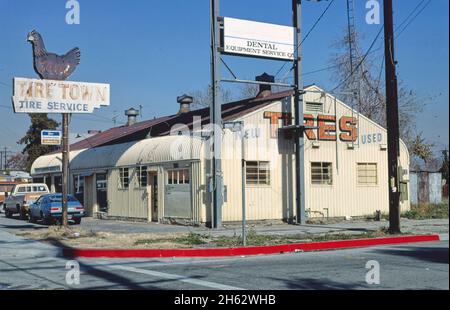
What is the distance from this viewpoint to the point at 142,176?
2662 cm

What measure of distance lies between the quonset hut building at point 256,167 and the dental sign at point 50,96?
4.86 m

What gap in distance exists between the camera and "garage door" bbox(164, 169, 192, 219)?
926 inches

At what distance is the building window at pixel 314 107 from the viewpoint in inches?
1018

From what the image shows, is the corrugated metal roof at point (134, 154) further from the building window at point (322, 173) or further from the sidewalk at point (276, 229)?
the building window at point (322, 173)

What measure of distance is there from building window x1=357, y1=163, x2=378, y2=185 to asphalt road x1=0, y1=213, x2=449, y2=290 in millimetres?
11931

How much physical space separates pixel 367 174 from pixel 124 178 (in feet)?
38.6

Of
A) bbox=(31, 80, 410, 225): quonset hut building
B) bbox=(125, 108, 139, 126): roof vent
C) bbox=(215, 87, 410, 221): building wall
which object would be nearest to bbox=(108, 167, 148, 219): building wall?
bbox=(31, 80, 410, 225): quonset hut building

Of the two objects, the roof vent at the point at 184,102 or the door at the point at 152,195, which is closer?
the door at the point at 152,195

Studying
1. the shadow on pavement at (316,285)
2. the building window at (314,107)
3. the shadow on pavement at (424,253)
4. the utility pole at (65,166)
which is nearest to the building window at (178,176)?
the utility pole at (65,166)

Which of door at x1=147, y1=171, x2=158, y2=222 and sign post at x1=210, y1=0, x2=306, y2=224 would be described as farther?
door at x1=147, y1=171, x2=158, y2=222

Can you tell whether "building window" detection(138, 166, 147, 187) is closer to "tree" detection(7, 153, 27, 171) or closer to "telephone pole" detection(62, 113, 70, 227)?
"telephone pole" detection(62, 113, 70, 227)

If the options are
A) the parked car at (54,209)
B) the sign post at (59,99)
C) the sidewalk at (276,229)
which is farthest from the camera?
the parked car at (54,209)

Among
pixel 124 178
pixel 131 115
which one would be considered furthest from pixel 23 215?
pixel 131 115
